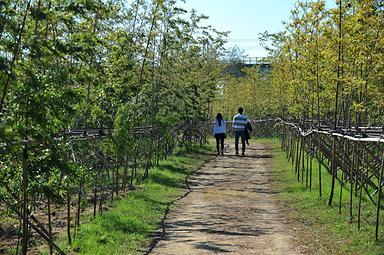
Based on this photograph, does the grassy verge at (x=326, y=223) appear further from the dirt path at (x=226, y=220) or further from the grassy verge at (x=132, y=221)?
the grassy verge at (x=132, y=221)

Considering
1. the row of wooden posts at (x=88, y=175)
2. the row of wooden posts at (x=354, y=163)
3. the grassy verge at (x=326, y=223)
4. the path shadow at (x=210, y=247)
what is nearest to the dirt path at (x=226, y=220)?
the path shadow at (x=210, y=247)

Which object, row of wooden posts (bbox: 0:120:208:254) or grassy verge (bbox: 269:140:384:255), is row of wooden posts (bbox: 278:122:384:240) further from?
row of wooden posts (bbox: 0:120:208:254)

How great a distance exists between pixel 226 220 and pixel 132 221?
1.86 m

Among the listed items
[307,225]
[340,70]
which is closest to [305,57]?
[340,70]

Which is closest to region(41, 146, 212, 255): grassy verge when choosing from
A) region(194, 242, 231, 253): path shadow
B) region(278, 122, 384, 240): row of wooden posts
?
region(194, 242, 231, 253): path shadow

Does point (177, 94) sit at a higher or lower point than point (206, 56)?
lower

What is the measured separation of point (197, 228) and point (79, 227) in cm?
210

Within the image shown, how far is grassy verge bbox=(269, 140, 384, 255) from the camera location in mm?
9255

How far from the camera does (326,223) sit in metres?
11.2

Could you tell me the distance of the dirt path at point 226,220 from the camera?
9.70 m

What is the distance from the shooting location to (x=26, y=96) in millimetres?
5949

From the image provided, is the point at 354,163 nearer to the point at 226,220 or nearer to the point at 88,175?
the point at 226,220

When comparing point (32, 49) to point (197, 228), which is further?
point (197, 228)

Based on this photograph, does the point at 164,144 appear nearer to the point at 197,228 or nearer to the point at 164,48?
the point at 164,48
